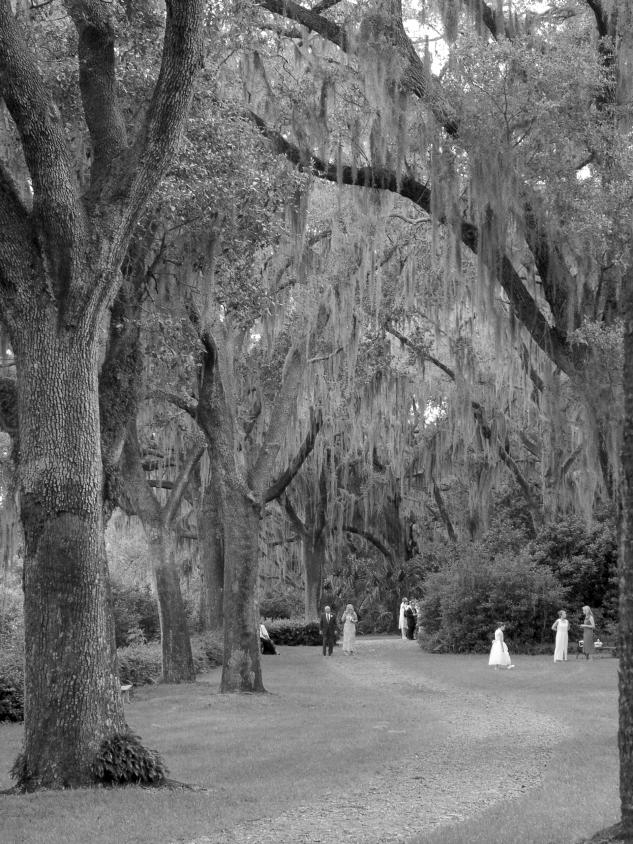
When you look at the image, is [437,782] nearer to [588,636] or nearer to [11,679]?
[11,679]

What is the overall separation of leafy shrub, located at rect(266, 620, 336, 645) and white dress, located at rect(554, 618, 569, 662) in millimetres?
12052

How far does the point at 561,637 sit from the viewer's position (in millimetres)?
24750

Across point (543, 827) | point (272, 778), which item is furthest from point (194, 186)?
point (543, 827)

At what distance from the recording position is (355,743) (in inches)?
478

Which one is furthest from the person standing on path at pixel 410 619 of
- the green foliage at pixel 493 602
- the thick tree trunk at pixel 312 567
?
the green foliage at pixel 493 602

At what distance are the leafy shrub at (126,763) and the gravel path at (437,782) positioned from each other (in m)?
1.20

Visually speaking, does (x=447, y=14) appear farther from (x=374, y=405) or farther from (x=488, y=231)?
(x=374, y=405)

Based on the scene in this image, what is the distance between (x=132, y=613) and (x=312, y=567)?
8070 mm

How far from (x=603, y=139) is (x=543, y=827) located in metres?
9.55

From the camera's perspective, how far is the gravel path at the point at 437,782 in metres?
7.62

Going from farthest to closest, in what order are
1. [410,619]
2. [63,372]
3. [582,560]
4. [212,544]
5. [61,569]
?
[410,619], [582,560], [212,544], [63,372], [61,569]

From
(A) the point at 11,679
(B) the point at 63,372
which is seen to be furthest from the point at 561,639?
(B) the point at 63,372

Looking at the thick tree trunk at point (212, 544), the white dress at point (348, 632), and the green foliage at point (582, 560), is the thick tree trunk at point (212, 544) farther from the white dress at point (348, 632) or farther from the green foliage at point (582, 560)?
the green foliage at point (582, 560)

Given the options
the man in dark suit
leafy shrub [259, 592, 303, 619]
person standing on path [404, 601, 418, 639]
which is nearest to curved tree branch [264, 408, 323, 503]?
the man in dark suit
